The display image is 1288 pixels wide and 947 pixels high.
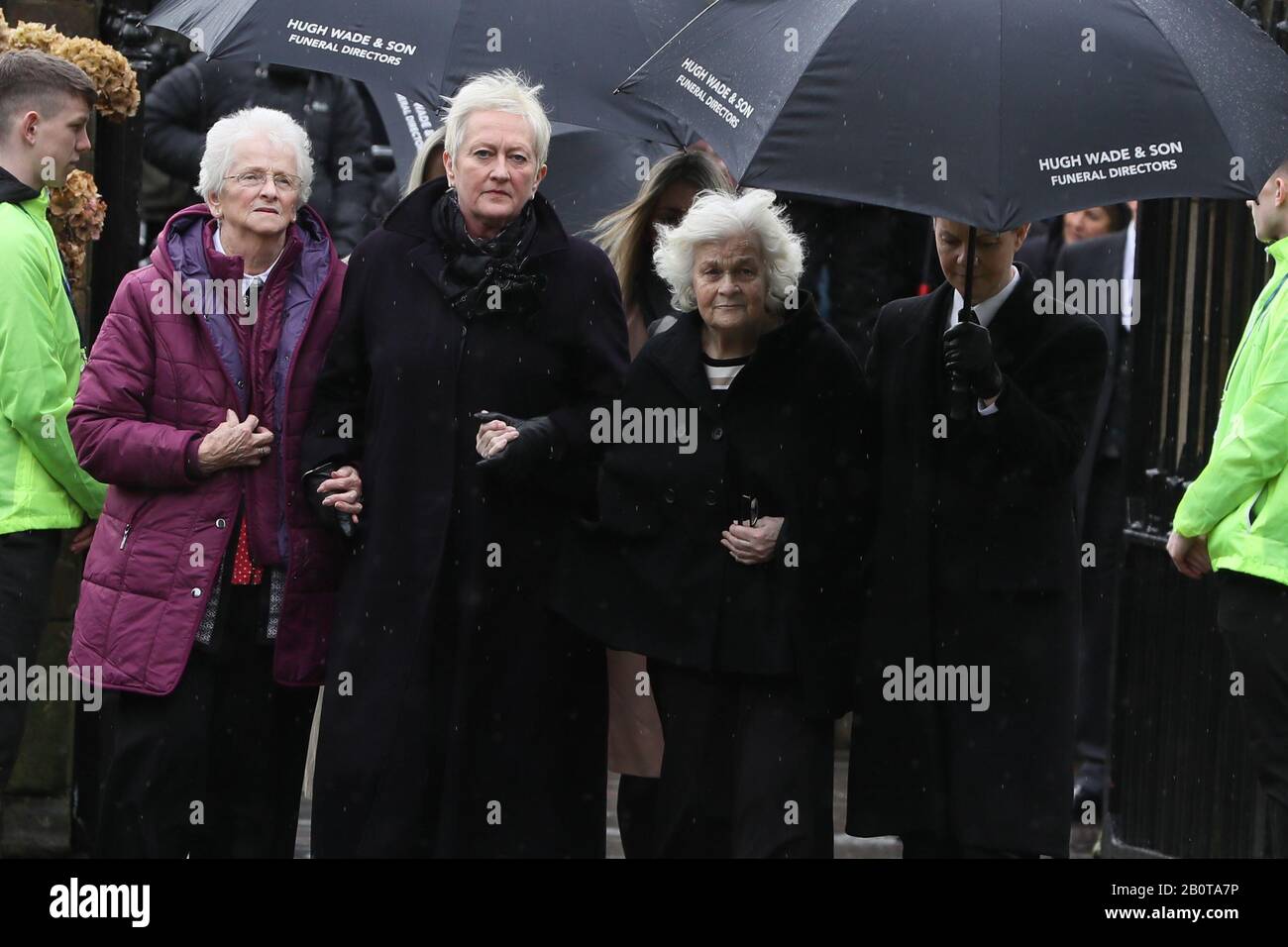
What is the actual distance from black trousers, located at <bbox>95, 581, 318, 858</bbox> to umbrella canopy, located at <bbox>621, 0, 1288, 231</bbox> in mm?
1858

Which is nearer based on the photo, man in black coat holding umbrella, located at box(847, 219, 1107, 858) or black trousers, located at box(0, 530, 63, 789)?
man in black coat holding umbrella, located at box(847, 219, 1107, 858)

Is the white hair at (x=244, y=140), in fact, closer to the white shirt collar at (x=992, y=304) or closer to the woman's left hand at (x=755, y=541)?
the woman's left hand at (x=755, y=541)

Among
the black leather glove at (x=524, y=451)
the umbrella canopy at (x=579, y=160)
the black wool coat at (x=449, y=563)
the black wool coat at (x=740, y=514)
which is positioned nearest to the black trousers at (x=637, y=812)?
the black wool coat at (x=449, y=563)

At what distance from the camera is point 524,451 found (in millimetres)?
5223

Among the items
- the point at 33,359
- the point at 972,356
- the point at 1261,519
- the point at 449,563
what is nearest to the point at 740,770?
the point at 449,563

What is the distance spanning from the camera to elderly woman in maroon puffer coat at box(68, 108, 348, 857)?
17.8 feet

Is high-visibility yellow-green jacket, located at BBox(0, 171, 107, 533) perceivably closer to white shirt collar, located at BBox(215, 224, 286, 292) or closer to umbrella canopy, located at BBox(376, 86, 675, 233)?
white shirt collar, located at BBox(215, 224, 286, 292)

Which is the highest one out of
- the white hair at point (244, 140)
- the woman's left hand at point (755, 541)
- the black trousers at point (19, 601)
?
the white hair at point (244, 140)

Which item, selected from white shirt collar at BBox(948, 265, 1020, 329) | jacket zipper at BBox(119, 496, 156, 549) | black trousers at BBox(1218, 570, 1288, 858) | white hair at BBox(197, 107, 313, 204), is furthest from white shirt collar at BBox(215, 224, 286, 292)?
black trousers at BBox(1218, 570, 1288, 858)

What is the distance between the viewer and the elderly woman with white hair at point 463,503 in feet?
17.6

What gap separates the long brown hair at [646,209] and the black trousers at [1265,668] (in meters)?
1.96

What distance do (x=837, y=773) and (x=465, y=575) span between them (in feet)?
12.1

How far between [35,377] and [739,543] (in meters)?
1.98
